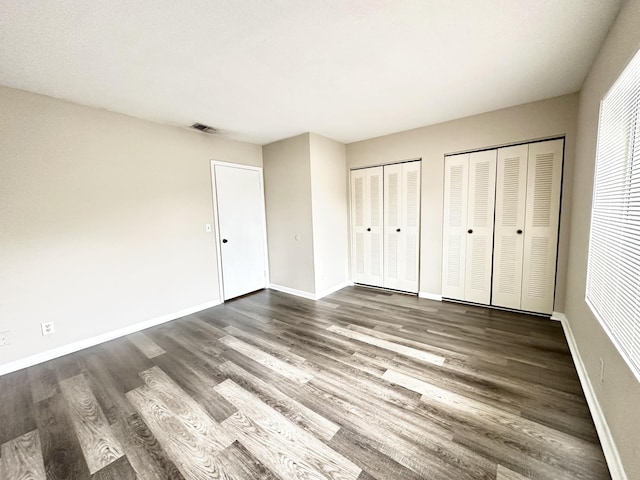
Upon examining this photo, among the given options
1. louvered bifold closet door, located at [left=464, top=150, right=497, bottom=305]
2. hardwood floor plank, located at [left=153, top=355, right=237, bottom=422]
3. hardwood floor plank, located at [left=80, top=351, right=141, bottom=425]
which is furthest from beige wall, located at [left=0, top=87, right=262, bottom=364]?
louvered bifold closet door, located at [left=464, top=150, right=497, bottom=305]

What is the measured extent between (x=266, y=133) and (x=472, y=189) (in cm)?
293

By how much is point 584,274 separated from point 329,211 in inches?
117

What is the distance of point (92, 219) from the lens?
2664 millimetres

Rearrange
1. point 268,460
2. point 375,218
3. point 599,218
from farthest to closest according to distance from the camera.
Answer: point 375,218, point 599,218, point 268,460

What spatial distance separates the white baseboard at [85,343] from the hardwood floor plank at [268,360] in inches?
41.0

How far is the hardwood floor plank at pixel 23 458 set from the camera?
1349 millimetres

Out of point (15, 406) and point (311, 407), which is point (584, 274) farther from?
point (15, 406)

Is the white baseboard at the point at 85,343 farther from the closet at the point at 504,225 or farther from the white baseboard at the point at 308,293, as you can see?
the closet at the point at 504,225

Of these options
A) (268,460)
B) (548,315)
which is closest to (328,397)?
(268,460)

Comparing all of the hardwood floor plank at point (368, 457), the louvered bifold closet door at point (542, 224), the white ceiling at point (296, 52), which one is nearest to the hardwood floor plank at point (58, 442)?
the hardwood floor plank at point (368, 457)

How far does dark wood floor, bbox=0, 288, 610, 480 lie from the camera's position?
135 cm

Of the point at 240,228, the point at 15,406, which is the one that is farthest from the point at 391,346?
the point at 15,406

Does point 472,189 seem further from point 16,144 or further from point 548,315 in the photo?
point 16,144

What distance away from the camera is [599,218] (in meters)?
1.76
